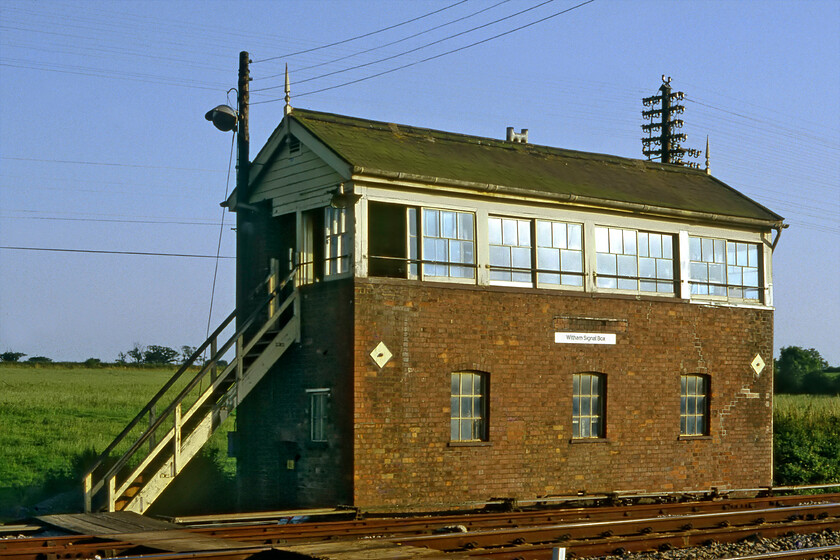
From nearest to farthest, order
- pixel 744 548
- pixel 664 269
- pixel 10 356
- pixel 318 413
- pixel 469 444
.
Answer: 1. pixel 744 548
2. pixel 318 413
3. pixel 469 444
4. pixel 664 269
5. pixel 10 356

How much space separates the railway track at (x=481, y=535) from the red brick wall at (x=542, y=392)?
7.24 ft

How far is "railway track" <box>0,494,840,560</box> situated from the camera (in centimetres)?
1225

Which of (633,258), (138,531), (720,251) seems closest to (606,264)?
(633,258)

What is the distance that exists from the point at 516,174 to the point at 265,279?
16.6 feet

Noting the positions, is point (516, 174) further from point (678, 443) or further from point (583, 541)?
point (583, 541)

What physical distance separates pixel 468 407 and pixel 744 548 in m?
5.85

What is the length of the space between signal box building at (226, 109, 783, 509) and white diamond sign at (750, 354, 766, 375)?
47 mm

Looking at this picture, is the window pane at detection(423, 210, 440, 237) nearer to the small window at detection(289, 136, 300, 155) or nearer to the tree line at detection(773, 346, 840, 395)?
the small window at detection(289, 136, 300, 155)

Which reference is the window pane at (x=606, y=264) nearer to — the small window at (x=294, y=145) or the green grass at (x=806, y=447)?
the small window at (x=294, y=145)

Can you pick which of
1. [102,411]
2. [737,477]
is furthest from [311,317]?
[102,411]

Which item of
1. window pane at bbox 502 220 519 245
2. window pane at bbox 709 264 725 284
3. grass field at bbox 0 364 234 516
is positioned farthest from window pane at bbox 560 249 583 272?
grass field at bbox 0 364 234 516

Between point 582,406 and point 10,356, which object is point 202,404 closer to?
point 582,406

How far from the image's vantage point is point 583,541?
45.6ft

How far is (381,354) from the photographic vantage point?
17.9 m
